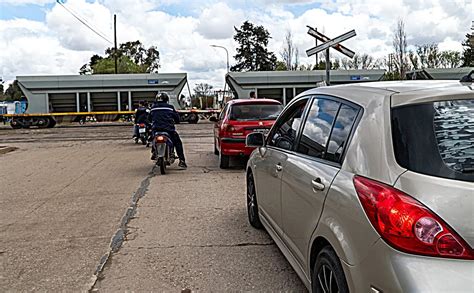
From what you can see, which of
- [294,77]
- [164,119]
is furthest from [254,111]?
[294,77]

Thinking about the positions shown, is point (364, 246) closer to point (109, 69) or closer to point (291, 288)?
point (291, 288)

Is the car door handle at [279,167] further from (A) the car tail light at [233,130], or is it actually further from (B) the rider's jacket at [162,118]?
(B) the rider's jacket at [162,118]

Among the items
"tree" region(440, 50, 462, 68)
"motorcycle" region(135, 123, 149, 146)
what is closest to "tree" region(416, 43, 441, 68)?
"tree" region(440, 50, 462, 68)

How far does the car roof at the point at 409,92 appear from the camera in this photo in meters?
3.04

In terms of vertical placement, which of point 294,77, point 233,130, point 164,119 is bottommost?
point 233,130

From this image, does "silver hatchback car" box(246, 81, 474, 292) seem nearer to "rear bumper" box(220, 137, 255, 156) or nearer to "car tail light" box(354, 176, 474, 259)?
"car tail light" box(354, 176, 474, 259)

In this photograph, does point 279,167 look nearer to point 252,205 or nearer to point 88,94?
point 252,205

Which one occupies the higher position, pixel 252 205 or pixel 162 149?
pixel 162 149

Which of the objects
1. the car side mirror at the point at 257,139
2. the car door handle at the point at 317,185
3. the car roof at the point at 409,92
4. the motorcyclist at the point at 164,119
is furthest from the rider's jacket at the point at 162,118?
the car door handle at the point at 317,185

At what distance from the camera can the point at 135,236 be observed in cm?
626

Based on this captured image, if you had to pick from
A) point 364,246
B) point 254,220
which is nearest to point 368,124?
point 364,246

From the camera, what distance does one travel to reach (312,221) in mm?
3598

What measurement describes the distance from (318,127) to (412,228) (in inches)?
65.2

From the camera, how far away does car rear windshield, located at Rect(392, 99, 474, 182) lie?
272cm
